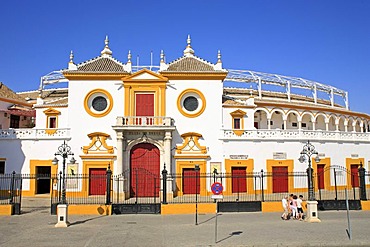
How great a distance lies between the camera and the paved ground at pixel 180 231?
40.0 feet

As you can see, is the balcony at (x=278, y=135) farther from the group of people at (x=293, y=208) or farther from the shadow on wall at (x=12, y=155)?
the shadow on wall at (x=12, y=155)

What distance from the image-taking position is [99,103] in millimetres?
27062

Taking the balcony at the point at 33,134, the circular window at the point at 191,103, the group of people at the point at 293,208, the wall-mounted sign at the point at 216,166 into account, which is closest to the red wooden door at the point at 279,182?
the wall-mounted sign at the point at 216,166

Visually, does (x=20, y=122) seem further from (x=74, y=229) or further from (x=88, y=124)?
(x=74, y=229)

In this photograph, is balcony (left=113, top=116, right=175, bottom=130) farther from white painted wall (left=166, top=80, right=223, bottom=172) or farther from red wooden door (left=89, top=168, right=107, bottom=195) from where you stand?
red wooden door (left=89, top=168, right=107, bottom=195)

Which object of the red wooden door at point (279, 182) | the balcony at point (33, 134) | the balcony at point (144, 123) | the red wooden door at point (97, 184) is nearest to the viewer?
the balcony at point (144, 123)

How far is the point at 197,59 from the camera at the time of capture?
28.4 meters

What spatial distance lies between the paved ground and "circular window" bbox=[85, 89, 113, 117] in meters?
9.99

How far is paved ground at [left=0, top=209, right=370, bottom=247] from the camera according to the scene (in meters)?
12.2

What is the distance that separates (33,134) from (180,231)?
17116 mm

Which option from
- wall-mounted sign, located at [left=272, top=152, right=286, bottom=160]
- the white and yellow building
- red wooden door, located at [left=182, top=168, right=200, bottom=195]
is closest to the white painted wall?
the white and yellow building

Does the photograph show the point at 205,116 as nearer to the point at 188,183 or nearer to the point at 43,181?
the point at 188,183

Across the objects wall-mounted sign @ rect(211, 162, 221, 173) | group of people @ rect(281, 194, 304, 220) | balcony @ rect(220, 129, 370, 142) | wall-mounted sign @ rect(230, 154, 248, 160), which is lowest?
group of people @ rect(281, 194, 304, 220)

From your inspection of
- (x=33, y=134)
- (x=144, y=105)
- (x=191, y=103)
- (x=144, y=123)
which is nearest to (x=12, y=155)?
(x=33, y=134)
